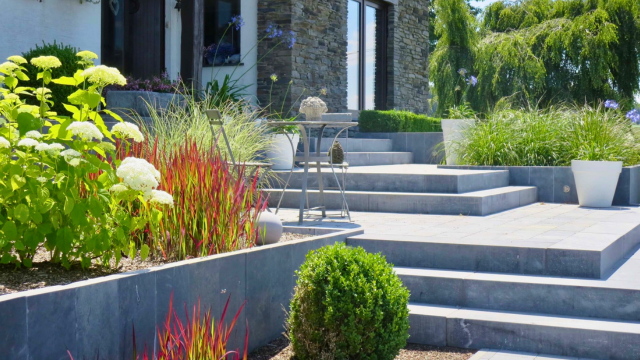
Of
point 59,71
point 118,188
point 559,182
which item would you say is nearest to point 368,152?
point 559,182

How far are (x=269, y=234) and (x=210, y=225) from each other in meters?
0.50

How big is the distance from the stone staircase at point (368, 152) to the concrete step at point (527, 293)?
4.25 meters

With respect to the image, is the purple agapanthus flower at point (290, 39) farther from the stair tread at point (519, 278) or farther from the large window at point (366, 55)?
the stair tread at point (519, 278)

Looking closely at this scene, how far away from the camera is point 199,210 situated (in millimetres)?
3391

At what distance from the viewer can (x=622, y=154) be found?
7.06 metres

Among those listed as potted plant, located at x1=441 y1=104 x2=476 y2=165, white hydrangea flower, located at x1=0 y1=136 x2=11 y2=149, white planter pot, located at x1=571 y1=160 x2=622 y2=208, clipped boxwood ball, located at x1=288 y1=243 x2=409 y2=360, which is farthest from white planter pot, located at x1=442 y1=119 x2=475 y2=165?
white hydrangea flower, located at x1=0 y1=136 x2=11 y2=149

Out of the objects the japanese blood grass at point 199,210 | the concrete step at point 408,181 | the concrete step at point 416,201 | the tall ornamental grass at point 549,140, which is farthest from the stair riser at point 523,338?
the tall ornamental grass at point 549,140

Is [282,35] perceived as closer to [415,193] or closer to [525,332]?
[415,193]

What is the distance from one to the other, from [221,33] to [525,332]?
317 inches

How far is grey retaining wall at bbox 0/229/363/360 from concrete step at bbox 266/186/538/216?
2.24 metres

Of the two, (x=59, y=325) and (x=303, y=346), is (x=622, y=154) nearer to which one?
(x=303, y=346)

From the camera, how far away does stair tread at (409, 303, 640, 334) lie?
326 centimetres

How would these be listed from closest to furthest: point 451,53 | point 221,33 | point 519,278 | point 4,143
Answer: point 4,143 → point 519,278 → point 221,33 → point 451,53

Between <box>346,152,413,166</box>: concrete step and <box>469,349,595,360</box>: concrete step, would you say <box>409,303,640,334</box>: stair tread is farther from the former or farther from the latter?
<box>346,152,413,166</box>: concrete step
